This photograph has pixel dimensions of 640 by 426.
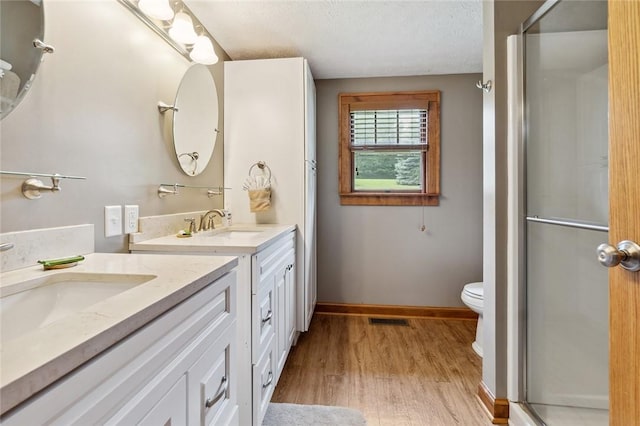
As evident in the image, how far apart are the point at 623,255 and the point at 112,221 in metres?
1.54

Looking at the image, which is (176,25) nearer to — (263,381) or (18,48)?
(18,48)

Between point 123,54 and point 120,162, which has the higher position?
point 123,54

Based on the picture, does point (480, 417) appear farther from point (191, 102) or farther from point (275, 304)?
point (191, 102)

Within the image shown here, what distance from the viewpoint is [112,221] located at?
1.15 metres

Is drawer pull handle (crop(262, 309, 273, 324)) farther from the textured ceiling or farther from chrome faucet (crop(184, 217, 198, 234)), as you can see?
the textured ceiling

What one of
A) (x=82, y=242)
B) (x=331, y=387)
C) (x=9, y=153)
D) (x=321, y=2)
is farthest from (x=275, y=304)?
(x=321, y=2)

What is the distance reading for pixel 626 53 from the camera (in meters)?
0.67

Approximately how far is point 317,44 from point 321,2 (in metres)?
0.45

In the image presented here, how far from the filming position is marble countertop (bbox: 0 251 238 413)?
0.34 m

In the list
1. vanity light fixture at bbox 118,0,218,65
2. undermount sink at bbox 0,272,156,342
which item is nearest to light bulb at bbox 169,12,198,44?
→ vanity light fixture at bbox 118,0,218,65

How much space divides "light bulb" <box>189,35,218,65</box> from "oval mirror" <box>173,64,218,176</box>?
6cm

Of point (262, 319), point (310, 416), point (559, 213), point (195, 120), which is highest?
point (195, 120)

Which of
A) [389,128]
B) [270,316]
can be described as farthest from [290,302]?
[389,128]

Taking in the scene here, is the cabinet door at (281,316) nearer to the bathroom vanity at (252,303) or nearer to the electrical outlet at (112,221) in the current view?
the bathroom vanity at (252,303)
